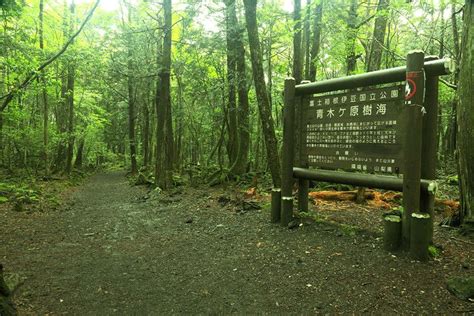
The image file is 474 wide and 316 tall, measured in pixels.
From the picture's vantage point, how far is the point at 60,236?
682cm

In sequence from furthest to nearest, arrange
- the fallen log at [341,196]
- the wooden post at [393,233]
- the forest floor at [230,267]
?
1. the fallen log at [341,196]
2. the wooden post at [393,233]
3. the forest floor at [230,267]

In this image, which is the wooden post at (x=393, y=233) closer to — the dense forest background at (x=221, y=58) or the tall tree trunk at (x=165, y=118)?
the dense forest background at (x=221, y=58)

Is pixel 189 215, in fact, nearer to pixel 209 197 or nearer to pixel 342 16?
pixel 209 197

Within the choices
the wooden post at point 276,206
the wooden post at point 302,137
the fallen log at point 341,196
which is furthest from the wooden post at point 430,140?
the fallen log at point 341,196

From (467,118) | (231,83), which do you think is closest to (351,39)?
(231,83)

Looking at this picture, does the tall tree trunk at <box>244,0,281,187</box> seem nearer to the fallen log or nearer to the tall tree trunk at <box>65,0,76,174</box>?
the fallen log

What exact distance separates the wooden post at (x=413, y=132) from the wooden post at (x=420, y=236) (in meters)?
0.20

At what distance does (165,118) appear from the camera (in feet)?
42.4

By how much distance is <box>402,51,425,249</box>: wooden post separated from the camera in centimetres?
430

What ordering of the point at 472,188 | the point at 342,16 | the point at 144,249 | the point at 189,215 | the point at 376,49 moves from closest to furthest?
the point at 472,188, the point at 144,249, the point at 189,215, the point at 376,49, the point at 342,16

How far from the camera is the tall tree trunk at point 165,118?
12312 mm

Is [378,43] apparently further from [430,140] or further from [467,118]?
[430,140]

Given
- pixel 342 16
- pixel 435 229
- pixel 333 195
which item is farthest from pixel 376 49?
pixel 435 229

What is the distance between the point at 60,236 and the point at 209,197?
A: 15.2 ft
